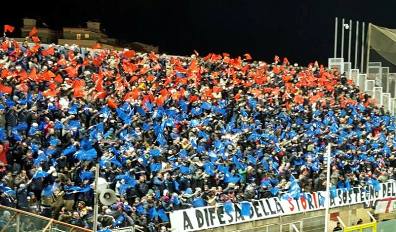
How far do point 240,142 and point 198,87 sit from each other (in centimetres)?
317

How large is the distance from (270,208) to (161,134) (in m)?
3.58

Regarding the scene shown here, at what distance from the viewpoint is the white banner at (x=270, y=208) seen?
16.1 m

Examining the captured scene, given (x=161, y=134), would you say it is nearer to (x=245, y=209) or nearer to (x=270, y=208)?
(x=245, y=209)

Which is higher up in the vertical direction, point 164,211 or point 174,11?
point 174,11

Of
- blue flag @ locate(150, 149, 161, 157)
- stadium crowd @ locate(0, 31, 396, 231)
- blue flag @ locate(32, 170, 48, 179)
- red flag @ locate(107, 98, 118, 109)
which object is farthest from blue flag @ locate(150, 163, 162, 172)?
blue flag @ locate(32, 170, 48, 179)

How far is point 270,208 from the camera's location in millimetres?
18266

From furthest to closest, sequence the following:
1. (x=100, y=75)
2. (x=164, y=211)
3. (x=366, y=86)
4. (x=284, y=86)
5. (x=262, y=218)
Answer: (x=366, y=86)
(x=284, y=86)
(x=100, y=75)
(x=262, y=218)
(x=164, y=211)

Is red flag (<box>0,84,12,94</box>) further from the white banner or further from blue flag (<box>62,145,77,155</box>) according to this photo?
the white banner

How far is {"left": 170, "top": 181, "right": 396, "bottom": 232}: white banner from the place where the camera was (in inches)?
632

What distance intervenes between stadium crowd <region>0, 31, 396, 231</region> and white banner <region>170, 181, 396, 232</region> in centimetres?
30

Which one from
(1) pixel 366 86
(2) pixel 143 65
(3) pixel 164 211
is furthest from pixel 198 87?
(1) pixel 366 86

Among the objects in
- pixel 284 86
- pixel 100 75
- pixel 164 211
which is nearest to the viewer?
pixel 164 211

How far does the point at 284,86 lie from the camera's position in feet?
87.7

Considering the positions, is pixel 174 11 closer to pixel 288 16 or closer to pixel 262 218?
pixel 288 16
